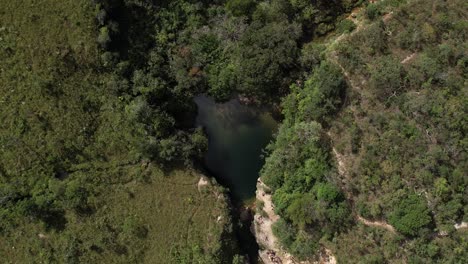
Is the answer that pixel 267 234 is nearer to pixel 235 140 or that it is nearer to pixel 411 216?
pixel 235 140

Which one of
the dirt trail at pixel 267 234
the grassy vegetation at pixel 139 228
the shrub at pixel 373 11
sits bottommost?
the dirt trail at pixel 267 234

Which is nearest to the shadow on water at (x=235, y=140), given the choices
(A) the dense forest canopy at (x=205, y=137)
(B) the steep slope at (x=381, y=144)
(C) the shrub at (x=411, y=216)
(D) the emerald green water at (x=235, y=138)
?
(D) the emerald green water at (x=235, y=138)

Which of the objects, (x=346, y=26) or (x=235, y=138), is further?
(x=235, y=138)

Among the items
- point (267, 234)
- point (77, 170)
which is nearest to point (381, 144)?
point (267, 234)

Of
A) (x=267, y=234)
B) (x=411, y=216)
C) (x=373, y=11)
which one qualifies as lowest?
(x=267, y=234)

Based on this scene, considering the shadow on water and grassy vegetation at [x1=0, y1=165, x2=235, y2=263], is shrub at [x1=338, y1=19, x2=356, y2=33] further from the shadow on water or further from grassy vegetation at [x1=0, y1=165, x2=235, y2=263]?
grassy vegetation at [x1=0, y1=165, x2=235, y2=263]

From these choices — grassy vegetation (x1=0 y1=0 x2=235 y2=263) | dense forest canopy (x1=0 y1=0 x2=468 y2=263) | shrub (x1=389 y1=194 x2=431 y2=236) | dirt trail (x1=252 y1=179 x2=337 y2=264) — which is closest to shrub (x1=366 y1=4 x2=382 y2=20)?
dense forest canopy (x1=0 y1=0 x2=468 y2=263)

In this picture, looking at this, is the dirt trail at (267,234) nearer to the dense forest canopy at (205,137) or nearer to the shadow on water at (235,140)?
the dense forest canopy at (205,137)
